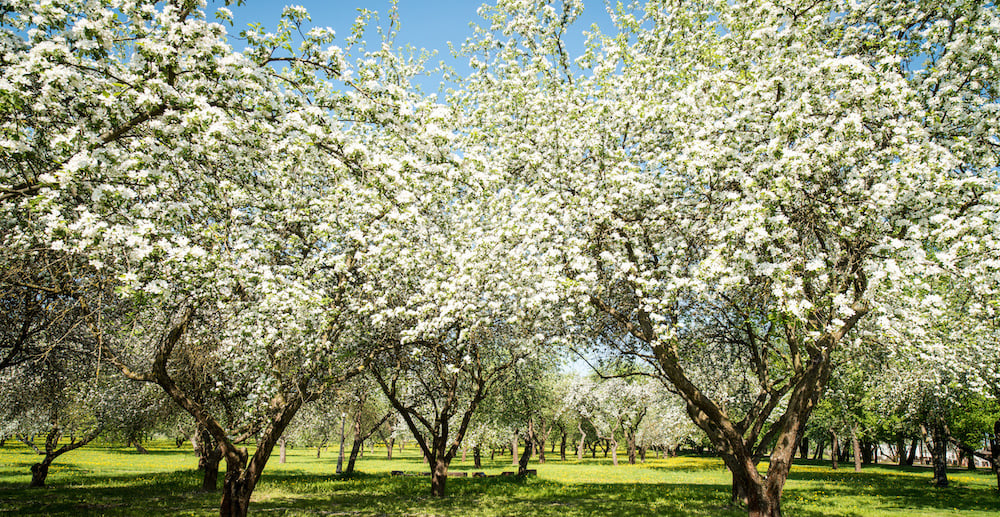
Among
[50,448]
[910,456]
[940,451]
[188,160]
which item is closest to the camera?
[188,160]

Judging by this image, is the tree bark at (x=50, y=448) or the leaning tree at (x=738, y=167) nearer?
the leaning tree at (x=738, y=167)

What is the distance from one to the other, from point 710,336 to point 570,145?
816cm

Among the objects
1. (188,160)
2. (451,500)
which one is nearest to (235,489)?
(188,160)

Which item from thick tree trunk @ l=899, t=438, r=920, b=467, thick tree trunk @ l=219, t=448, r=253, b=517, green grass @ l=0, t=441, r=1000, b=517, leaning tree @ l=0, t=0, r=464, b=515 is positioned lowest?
thick tree trunk @ l=899, t=438, r=920, b=467

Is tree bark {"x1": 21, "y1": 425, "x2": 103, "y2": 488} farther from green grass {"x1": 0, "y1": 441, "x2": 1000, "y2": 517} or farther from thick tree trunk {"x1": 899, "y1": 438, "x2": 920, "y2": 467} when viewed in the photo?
thick tree trunk {"x1": 899, "y1": 438, "x2": 920, "y2": 467}

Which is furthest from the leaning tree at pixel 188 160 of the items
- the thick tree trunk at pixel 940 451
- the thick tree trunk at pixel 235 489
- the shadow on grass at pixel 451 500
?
the thick tree trunk at pixel 940 451

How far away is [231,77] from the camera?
293 inches

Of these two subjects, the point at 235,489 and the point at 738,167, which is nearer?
the point at 738,167

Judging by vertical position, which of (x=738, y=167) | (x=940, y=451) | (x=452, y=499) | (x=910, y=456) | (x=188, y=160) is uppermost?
(x=738, y=167)

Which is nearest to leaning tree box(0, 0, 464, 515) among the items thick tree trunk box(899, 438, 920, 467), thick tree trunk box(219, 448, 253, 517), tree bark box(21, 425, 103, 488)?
thick tree trunk box(219, 448, 253, 517)

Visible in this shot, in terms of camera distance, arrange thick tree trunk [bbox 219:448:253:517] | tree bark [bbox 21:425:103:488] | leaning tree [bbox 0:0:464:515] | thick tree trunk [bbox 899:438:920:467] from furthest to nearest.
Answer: thick tree trunk [bbox 899:438:920:467] < tree bark [bbox 21:425:103:488] < thick tree trunk [bbox 219:448:253:517] < leaning tree [bbox 0:0:464:515]

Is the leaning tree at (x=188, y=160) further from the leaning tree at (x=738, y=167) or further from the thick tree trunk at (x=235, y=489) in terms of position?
the leaning tree at (x=738, y=167)

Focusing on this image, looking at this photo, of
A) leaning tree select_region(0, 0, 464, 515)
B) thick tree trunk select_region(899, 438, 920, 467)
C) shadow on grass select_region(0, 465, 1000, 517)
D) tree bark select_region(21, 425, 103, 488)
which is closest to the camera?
leaning tree select_region(0, 0, 464, 515)

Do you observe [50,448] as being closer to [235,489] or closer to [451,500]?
[235,489]
